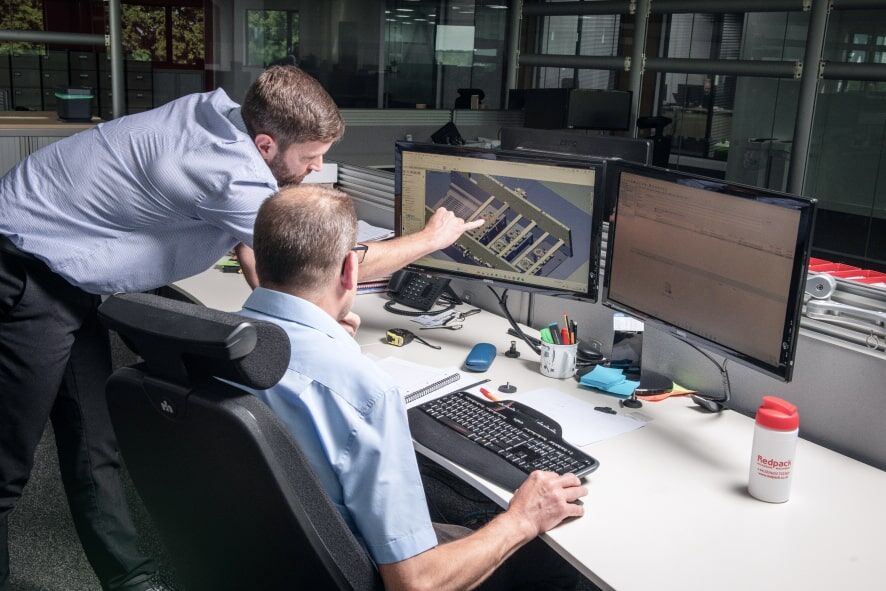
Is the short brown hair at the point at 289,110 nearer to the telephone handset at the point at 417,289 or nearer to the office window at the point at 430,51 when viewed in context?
the telephone handset at the point at 417,289

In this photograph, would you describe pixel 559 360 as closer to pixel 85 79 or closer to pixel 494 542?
pixel 494 542

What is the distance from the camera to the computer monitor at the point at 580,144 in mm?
2543

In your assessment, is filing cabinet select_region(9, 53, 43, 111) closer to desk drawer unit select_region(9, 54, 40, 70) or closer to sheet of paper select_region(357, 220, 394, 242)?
desk drawer unit select_region(9, 54, 40, 70)

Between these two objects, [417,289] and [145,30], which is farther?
[145,30]

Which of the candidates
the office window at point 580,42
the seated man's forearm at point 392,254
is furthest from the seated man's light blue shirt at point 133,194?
the office window at point 580,42

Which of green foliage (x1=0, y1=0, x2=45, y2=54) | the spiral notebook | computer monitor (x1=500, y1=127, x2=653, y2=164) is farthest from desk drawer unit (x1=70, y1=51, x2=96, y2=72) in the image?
the spiral notebook

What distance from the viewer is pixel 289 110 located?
193 cm

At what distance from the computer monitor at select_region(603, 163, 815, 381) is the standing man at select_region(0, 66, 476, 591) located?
1.96 feet

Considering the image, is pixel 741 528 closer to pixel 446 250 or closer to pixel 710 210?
pixel 710 210

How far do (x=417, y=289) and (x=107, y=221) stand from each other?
91 cm

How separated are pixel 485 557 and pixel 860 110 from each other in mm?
5271

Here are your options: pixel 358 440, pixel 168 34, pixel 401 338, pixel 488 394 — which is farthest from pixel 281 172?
pixel 168 34

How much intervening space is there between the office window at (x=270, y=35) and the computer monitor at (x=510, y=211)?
217 inches

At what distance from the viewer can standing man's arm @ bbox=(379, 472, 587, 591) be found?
3.83ft
